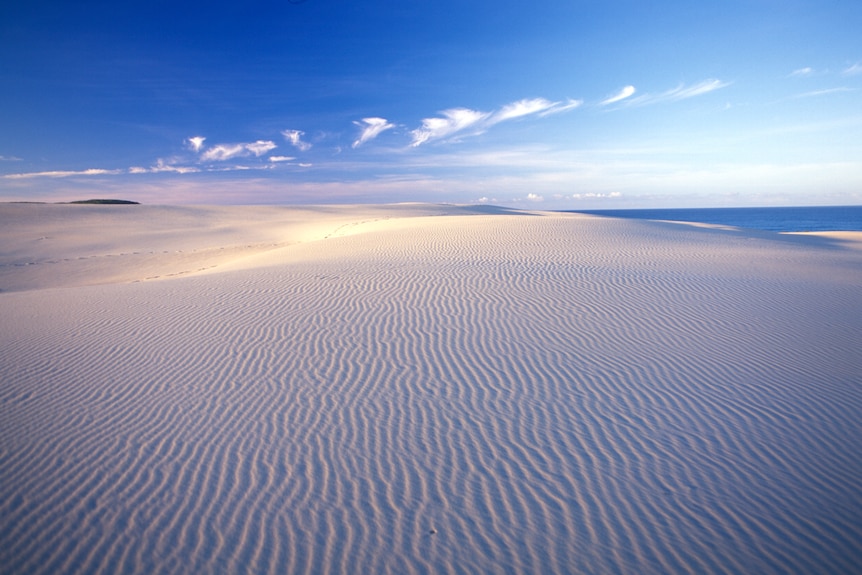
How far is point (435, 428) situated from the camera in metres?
4.51

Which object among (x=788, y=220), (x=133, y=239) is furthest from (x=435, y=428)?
(x=788, y=220)

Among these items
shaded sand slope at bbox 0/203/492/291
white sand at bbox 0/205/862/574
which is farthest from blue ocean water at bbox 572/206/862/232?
white sand at bbox 0/205/862/574

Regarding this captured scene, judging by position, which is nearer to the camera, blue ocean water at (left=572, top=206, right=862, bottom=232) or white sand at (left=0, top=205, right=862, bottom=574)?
white sand at (left=0, top=205, right=862, bottom=574)

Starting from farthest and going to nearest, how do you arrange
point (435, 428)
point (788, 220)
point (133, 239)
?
1. point (788, 220)
2. point (133, 239)
3. point (435, 428)

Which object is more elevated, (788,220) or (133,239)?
(133,239)

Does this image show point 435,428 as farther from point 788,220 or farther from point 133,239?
point 788,220

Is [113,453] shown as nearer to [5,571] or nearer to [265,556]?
[5,571]

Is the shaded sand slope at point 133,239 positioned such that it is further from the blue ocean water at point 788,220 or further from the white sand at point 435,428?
the blue ocean water at point 788,220

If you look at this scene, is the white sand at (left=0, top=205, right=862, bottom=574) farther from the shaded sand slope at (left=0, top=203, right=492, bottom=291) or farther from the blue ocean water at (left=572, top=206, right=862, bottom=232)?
the blue ocean water at (left=572, top=206, right=862, bottom=232)

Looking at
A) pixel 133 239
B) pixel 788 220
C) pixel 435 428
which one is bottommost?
pixel 788 220

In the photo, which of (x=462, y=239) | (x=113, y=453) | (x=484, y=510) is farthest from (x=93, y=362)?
(x=462, y=239)

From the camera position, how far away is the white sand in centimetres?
318

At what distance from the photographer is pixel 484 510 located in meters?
3.46

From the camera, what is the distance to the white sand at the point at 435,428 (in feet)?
10.4
